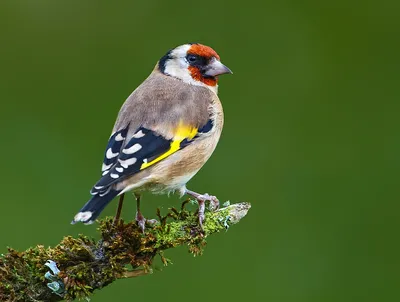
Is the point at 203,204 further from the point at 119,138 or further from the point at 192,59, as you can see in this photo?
the point at 192,59

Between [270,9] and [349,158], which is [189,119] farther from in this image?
[270,9]

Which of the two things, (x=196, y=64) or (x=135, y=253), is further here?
(x=196, y=64)

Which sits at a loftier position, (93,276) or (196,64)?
(196,64)

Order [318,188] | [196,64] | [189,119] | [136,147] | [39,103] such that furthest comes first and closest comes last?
1. [39,103]
2. [318,188]
3. [196,64]
4. [189,119]
5. [136,147]

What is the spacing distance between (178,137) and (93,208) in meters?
0.63

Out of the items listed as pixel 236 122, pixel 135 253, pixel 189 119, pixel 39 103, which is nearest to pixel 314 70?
pixel 236 122

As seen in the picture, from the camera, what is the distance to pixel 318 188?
5887 millimetres

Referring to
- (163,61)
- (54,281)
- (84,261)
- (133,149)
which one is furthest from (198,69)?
(54,281)

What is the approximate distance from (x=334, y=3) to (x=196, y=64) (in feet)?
7.75

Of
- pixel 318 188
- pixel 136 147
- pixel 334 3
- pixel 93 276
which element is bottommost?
pixel 318 188

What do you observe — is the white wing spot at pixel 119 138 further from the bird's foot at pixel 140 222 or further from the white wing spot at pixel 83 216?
the white wing spot at pixel 83 216

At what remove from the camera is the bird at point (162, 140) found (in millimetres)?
3559

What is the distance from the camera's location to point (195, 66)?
441cm

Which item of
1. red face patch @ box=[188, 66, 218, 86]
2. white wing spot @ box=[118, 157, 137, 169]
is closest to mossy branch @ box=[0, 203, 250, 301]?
white wing spot @ box=[118, 157, 137, 169]
